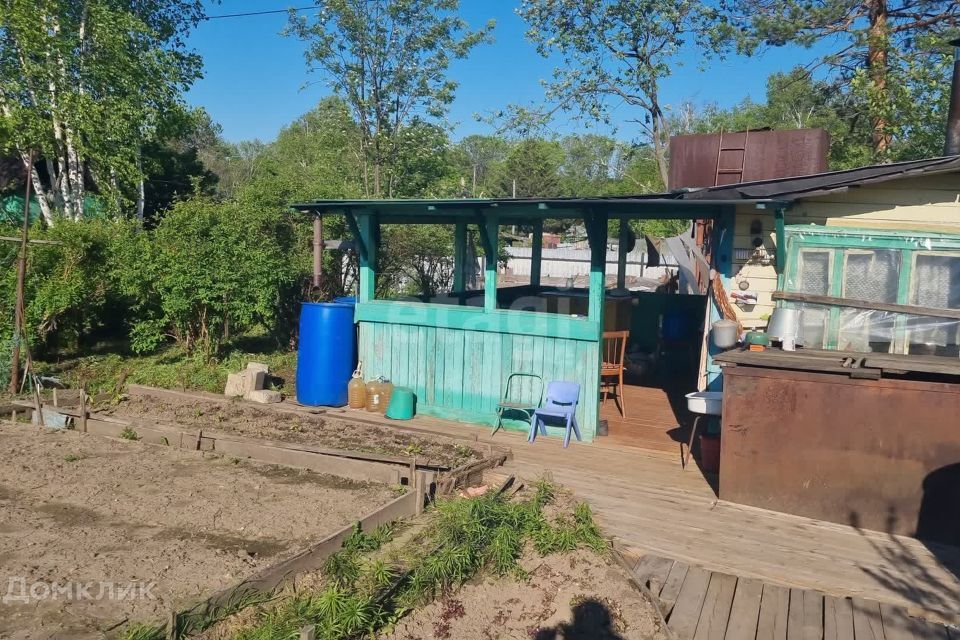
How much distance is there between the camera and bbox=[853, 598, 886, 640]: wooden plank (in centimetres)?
386

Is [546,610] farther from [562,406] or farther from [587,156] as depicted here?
[587,156]

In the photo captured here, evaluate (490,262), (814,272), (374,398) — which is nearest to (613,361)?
(490,262)

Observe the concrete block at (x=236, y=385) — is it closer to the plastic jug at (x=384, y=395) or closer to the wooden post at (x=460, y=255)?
the plastic jug at (x=384, y=395)

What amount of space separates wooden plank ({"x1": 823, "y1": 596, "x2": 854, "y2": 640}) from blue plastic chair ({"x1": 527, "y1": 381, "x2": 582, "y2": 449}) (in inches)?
142

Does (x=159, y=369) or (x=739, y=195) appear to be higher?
(x=739, y=195)

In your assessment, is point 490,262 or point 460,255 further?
point 460,255

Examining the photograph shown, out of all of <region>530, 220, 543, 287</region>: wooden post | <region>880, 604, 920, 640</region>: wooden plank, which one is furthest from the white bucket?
<region>530, 220, 543, 287</region>: wooden post

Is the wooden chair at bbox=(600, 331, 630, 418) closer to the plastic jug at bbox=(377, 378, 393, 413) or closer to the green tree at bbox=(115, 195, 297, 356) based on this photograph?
the plastic jug at bbox=(377, 378, 393, 413)

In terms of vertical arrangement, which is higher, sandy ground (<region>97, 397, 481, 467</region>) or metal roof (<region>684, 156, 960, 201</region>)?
metal roof (<region>684, 156, 960, 201</region>)

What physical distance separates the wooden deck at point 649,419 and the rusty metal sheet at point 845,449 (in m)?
1.70

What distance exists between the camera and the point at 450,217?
11.0 meters

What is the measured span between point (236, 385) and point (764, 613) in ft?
23.2

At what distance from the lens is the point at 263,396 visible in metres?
8.95

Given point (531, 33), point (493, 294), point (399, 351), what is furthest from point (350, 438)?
point (531, 33)
